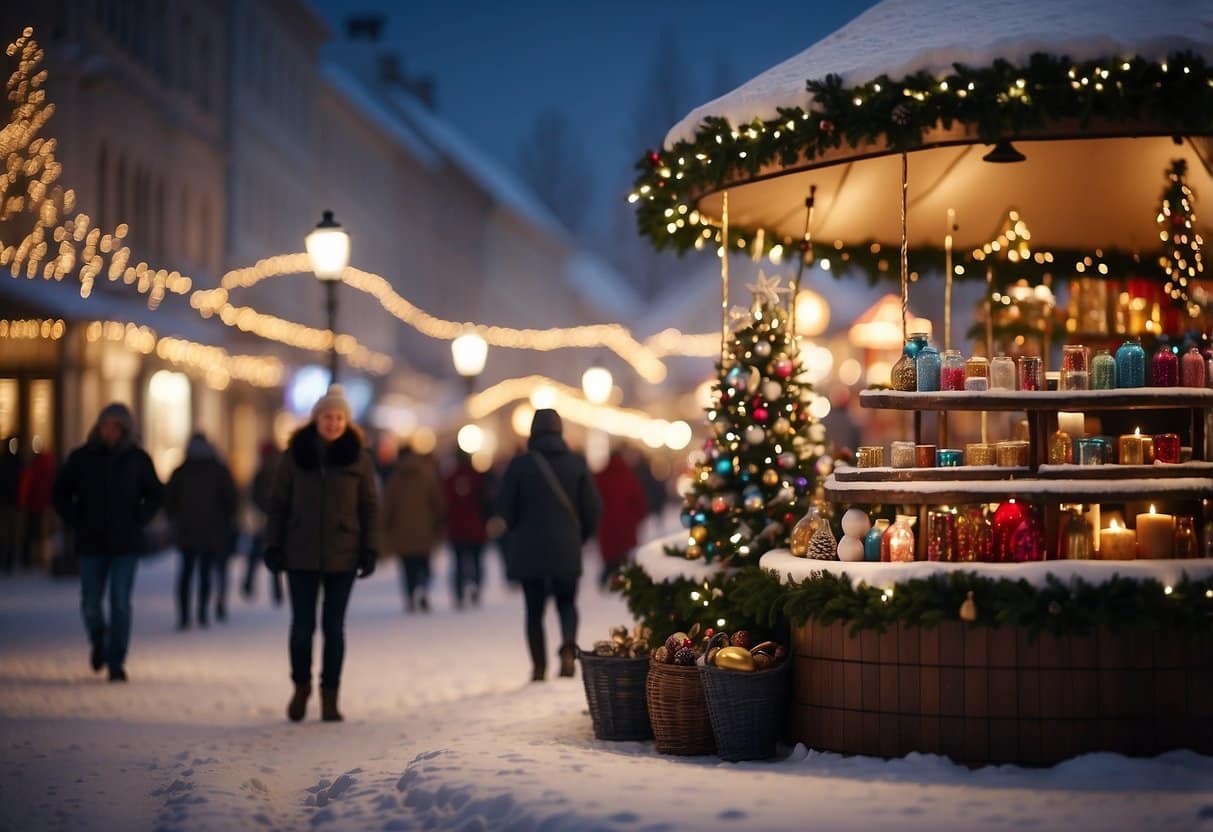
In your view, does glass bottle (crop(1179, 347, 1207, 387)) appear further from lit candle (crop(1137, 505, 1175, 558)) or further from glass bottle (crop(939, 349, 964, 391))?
glass bottle (crop(939, 349, 964, 391))

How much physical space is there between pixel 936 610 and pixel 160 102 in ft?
96.5

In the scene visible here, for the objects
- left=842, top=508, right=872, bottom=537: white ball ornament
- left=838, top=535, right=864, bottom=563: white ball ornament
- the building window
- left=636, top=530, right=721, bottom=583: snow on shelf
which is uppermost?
the building window

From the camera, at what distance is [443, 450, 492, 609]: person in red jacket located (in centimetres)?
2383

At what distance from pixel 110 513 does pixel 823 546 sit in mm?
6482

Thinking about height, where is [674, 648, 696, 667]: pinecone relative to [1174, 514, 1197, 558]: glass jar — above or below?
below

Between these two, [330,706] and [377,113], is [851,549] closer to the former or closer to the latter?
[330,706]

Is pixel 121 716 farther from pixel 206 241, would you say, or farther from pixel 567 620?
pixel 206 241

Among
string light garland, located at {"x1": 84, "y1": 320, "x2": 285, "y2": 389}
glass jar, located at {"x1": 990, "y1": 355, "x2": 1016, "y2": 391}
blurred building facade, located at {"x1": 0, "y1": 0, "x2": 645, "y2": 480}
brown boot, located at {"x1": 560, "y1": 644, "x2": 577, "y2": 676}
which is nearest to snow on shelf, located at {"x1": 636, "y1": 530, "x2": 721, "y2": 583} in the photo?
brown boot, located at {"x1": 560, "y1": 644, "x2": 577, "y2": 676}

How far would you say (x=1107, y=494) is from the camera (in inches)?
404

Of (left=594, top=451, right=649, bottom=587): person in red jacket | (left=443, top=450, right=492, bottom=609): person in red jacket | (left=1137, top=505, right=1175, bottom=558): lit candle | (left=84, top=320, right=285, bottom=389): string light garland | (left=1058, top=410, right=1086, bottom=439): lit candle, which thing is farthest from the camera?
(left=84, top=320, right=285, bottom=389): string light garland

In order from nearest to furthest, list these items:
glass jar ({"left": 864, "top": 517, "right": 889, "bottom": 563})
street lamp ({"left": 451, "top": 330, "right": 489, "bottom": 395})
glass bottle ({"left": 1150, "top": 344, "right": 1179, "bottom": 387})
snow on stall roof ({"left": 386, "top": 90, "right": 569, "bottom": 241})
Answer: glass jar ({"left": 864, "top": 517, "right": 889, "bottom": 563}), glass bottle ({"left": 1150, "top": 344, "right": 1179, "bottom": 387}), street lamp ({"left": 451, "top": 330, "right": 489, "bottom": 395}), snow on stall roof ({"left": 386, "top": 90, "right": 569, "bottom": 241})

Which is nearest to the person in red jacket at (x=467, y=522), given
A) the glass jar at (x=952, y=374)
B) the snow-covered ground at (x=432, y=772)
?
the snow-covered ground at (x=432, y=772)

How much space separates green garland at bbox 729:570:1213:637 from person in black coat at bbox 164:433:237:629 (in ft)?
36.6

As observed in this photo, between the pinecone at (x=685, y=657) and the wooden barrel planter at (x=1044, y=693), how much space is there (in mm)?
1363
